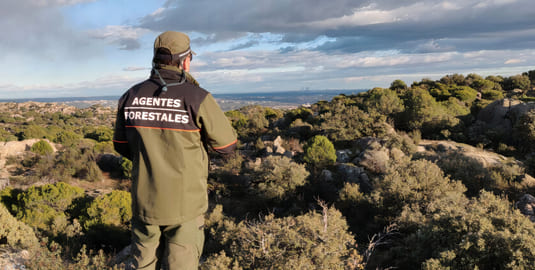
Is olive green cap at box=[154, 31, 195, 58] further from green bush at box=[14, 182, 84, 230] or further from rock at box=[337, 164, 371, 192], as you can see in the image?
rock at box=[337, 164, 371, 192]

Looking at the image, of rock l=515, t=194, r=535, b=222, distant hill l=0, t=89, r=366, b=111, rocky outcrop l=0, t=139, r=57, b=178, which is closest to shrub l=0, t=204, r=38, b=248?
rock l=515, t=194, r=535, b=222

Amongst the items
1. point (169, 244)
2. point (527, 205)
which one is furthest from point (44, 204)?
point (527, 205)

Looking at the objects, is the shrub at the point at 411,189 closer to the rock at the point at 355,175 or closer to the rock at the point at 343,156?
the rock at the point at 355,175

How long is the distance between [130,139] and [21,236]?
18.7 feet

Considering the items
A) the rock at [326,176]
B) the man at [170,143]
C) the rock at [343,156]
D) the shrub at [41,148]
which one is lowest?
the rock at [326,176]

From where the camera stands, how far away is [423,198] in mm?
7957

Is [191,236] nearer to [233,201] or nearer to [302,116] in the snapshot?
[233,201]

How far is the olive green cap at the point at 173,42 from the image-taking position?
2010 millimetres

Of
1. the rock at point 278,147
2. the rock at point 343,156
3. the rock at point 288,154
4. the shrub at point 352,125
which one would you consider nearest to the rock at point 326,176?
the rock at point 343,156

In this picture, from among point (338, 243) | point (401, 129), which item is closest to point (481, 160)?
point (401, 129)

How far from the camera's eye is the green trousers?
2.08 metres

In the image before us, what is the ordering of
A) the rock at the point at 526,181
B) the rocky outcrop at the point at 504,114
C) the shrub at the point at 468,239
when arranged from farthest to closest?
1. the rocky outcrop at the point at 504,114
2. the rock at the point at 526,181
3. the shrub at the point at 468,239

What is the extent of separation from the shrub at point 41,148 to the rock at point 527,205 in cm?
1974

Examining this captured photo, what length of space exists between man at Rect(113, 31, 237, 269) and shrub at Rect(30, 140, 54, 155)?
16683 mm
